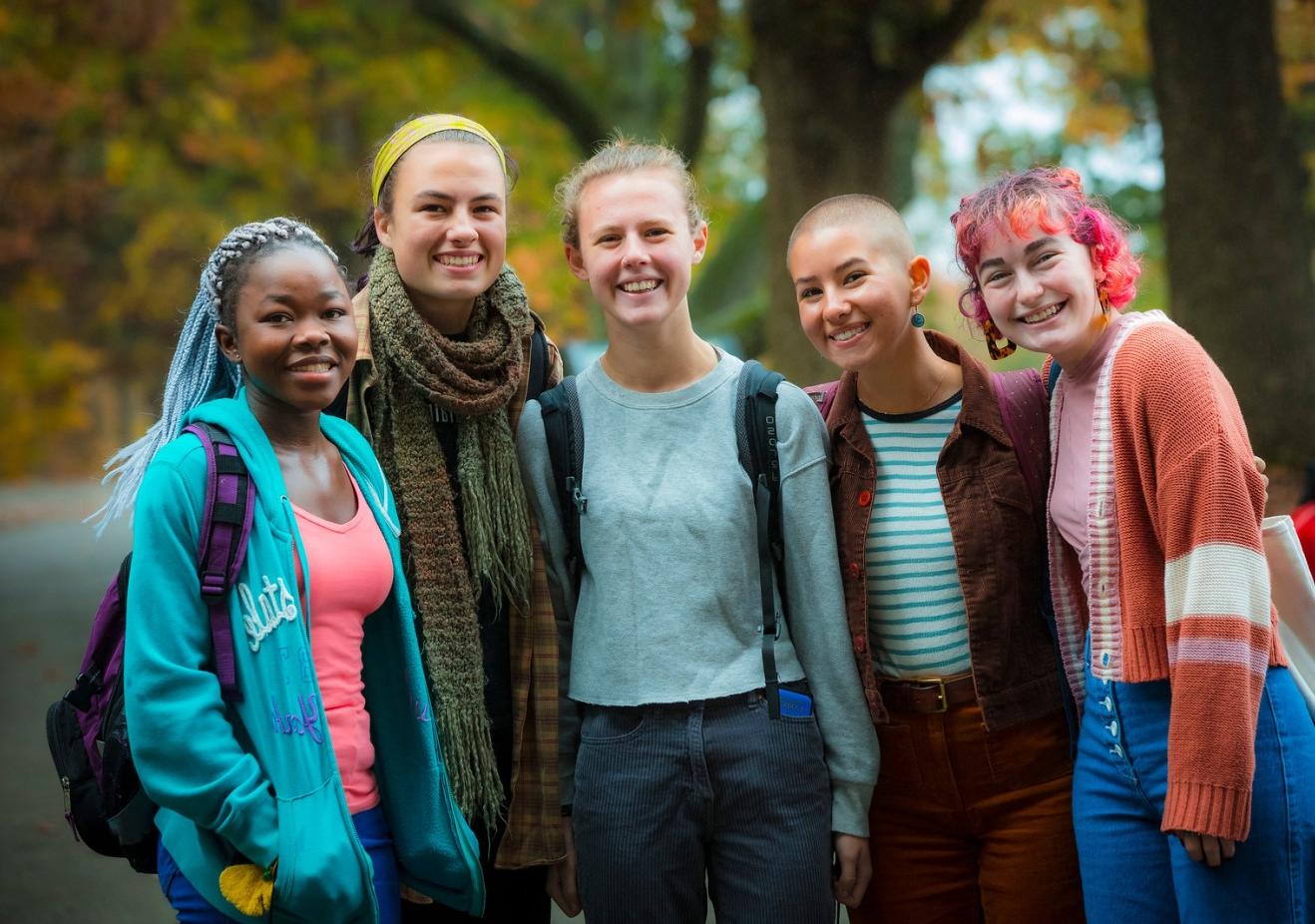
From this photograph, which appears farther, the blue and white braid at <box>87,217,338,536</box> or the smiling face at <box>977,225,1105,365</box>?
the smiling face at <box>977,225,1105,365</box>

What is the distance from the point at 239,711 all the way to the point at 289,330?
73cm

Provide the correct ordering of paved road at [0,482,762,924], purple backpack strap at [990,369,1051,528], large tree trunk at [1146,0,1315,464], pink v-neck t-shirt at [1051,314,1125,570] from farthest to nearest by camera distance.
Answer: large tree trunk at [1146,0,1315,464], paved road at [0,482,762,924], purple backpack strap at [990,369,1051,528], pink v-neck t-shirt at [1051,314,1125,570]

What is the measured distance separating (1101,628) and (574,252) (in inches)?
57.7

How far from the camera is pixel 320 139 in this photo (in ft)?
67.8

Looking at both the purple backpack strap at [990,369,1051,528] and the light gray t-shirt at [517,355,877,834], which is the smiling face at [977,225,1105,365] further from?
the light gray t-shirt at [517,355,877,834]

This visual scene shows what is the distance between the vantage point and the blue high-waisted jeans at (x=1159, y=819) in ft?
8.16

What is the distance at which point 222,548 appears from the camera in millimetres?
2408

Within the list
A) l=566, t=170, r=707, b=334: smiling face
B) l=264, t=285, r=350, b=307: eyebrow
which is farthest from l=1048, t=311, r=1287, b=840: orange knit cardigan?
l=264, t=285, r=350, b=307: eyebrow

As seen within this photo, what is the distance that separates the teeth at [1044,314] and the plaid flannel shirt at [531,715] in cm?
120

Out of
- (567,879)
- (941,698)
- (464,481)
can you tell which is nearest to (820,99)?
(464,481)

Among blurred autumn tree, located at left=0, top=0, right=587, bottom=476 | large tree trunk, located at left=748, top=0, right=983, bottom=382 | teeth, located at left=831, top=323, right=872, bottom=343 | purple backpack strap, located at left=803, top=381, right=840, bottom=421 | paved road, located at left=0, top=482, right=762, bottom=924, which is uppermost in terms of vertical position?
blurred autumn tree, located at left=0, top=0, right=587, bottom=476

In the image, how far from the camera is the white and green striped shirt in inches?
117

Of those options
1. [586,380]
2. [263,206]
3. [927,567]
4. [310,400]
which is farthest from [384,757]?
[263,206]

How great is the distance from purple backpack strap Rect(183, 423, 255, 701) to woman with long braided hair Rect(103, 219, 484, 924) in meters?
0.01
